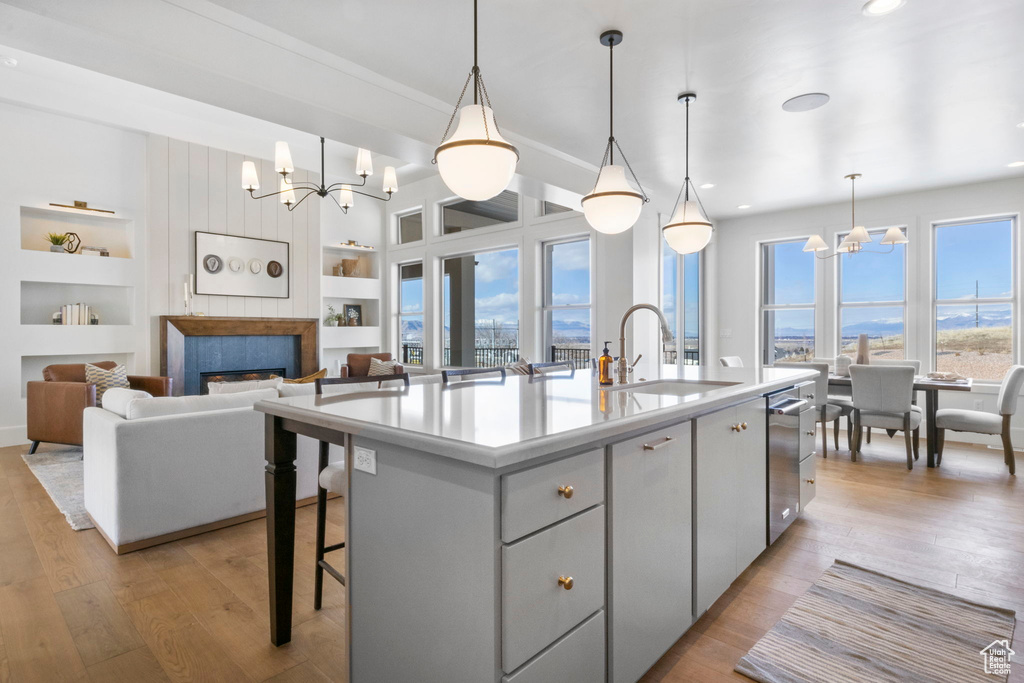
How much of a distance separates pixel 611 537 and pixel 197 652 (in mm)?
1536

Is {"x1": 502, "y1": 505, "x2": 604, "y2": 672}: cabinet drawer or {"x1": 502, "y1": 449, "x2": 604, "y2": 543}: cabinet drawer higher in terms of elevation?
{"x1": 502, "y1": 449, "x2": 604, "y2": 543}: cabinet drawer

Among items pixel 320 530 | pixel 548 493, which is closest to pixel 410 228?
pixel 320 530

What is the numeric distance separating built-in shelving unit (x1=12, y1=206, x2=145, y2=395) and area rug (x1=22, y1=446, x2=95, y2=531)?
110 cm

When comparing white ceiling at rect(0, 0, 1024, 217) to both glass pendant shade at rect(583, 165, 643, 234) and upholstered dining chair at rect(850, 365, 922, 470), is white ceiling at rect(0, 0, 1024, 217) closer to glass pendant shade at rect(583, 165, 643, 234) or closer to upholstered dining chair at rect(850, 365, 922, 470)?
glass pendant shade at rect(583, 165, 643, 234)

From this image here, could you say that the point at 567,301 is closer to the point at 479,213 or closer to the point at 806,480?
the point at 479,213

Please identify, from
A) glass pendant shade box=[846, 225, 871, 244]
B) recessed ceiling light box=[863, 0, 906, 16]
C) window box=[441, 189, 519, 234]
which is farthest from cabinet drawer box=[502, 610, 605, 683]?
window box=[441, 189, 519, 234]

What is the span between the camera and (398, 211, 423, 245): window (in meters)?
8.04

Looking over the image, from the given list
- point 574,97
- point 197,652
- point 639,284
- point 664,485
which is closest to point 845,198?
point 639,284

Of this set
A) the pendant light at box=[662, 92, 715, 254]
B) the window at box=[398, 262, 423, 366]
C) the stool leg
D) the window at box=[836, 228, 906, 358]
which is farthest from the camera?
the window at box=[398, 262, 423, 366]

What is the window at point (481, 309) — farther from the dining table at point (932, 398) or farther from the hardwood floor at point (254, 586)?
the dining table at point (932, 398)

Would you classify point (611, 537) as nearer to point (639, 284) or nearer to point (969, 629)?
point (969, 629)

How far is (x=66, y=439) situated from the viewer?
15.2ft

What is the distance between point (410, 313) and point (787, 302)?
211 inches

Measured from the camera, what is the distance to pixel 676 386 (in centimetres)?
275
